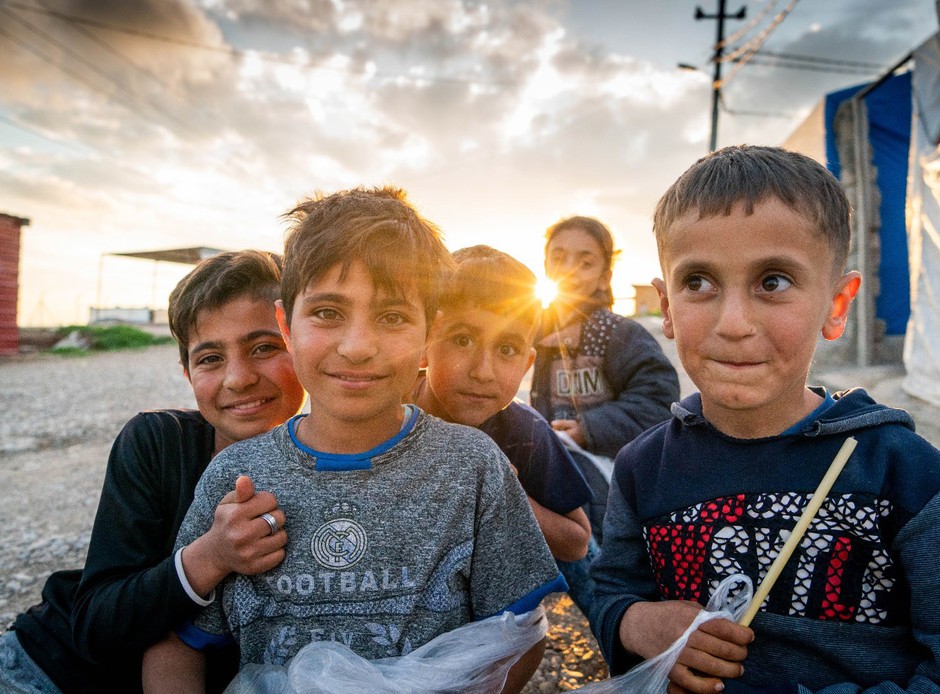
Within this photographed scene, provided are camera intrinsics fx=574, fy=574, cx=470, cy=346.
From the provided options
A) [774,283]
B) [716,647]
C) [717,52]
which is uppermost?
[717,52]

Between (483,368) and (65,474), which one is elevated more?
(483,368)

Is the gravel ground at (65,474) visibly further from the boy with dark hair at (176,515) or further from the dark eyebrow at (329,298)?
the dark eyebrow at (329,298)

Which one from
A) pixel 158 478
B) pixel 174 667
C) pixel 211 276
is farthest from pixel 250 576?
pixel 211 276

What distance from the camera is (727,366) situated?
119 centimetres

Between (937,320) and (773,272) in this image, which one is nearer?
(773,272)

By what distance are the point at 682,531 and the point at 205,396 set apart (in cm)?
134

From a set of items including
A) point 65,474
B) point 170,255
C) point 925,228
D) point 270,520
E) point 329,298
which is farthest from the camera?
point 170,255

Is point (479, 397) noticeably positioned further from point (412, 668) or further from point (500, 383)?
point (412, 668)

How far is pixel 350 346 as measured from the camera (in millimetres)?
1302

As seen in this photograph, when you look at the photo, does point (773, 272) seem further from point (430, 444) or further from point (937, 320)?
point (937, 320)

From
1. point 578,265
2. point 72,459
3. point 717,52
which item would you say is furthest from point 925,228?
point 717,52

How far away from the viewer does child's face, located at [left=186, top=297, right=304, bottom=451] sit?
1.67m

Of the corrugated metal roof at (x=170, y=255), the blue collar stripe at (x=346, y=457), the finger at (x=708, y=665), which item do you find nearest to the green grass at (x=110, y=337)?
the corrugated metal roof at (x=170, y=255)

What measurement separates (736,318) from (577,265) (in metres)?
1.97
